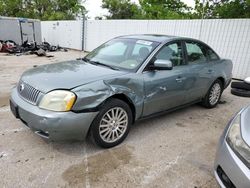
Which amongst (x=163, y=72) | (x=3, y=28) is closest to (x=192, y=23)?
(x=163, y=72)

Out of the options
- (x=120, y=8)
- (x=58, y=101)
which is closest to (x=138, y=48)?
(x=58, y=101)

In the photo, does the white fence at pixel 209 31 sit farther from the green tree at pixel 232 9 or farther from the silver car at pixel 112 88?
the silver car at pixel 112 88

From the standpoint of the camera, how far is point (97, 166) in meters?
2.70

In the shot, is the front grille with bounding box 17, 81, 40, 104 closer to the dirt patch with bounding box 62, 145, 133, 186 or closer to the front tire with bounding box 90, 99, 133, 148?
the front tire with bounding box 90, 99, 133, 148

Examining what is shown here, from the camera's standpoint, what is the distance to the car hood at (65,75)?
2717 millimetres

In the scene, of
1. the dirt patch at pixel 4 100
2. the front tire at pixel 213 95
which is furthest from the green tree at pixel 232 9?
the dirt patch at pixel 4 100

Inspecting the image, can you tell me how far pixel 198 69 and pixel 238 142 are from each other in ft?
7.84

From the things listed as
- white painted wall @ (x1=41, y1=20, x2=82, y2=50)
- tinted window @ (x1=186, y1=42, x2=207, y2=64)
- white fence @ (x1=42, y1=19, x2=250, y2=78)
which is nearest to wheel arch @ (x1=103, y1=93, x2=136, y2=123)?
tinted window @ (x1=186, y1=42, x2=207, y2=64)

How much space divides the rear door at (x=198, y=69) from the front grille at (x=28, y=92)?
2.44 metres

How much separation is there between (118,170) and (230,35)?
685 centimetres

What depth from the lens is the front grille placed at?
2.71 m

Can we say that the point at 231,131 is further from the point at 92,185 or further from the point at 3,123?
the point at 3,123

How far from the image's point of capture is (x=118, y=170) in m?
2.65

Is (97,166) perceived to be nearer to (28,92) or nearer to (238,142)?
(28,92)
